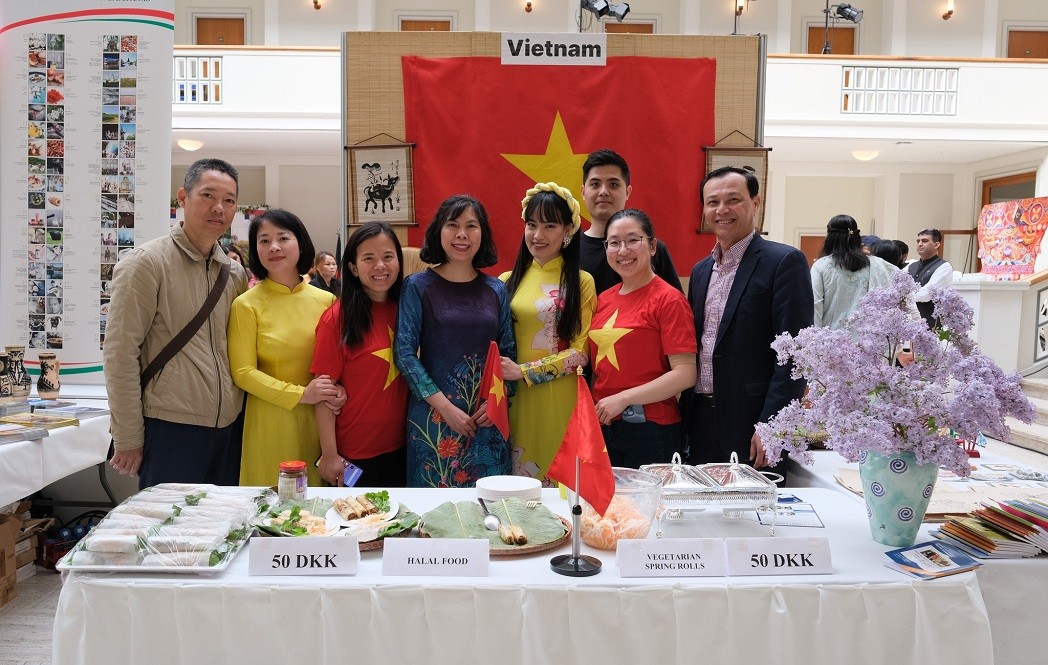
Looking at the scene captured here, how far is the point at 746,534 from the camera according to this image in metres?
1.53

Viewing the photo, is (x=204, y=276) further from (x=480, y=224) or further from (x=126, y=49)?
(x=126, y=49)

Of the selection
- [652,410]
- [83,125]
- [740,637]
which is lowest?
[740,637]

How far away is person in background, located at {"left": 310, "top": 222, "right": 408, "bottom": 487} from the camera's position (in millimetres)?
2205

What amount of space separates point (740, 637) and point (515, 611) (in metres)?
0.41

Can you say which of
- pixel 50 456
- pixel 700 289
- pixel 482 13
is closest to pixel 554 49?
pixel 700 289

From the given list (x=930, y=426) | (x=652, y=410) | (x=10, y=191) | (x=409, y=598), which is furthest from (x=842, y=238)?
(x=10, y=191)

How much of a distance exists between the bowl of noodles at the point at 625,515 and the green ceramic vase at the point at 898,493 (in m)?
0.45

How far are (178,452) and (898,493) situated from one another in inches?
74.8

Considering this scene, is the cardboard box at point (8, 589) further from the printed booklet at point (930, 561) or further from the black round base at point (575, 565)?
the printed booklet at point (930, 561)

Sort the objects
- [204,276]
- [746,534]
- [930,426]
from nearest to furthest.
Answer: [930,426] < [746,534] < [204,276]

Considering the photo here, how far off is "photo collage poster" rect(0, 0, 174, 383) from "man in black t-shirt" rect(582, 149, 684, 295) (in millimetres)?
2005

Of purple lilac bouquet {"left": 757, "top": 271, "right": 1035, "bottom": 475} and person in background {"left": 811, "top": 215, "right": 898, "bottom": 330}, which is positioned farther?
person in background {"left": 811, "top": 215, "right": 898, "bottom": 330}

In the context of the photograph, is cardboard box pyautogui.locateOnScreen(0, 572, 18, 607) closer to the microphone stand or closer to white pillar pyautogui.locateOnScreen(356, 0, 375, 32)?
the microphone stand

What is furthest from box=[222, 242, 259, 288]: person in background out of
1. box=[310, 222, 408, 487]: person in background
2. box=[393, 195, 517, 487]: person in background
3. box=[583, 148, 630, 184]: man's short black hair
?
box=[583, 148, 630, 184]: man's short black hair
